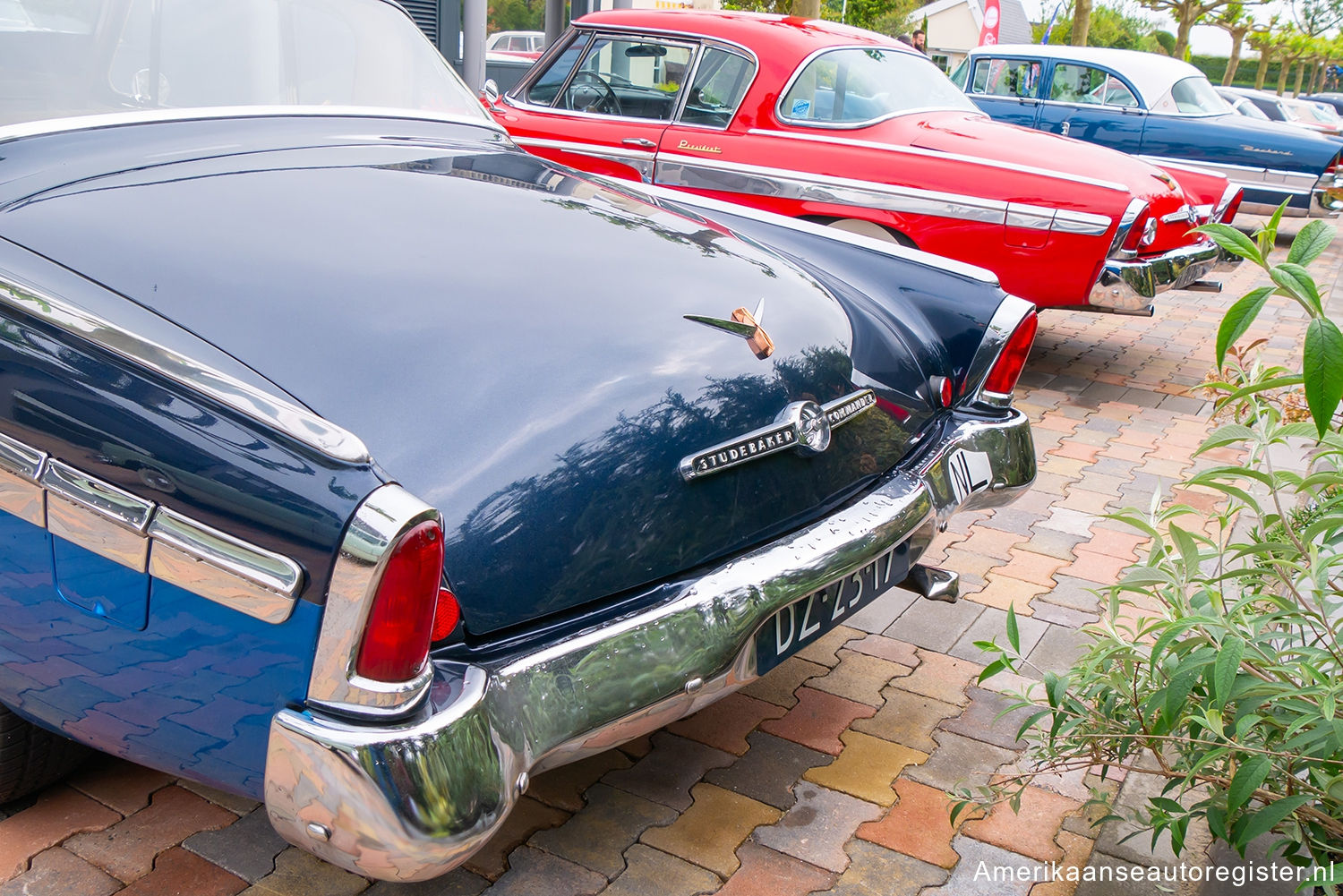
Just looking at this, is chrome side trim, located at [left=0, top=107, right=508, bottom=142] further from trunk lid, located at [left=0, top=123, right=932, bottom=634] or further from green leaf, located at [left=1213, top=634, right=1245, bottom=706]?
green leaf, located at [left=1213, top=634, right=1245, bottom=706]

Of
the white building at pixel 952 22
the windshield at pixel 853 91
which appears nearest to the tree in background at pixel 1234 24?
the white building at pixel 952 22

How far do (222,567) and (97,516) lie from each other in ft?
0.78

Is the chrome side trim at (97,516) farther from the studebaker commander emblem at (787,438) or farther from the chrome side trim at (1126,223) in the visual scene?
the chrome side trim at (1126,223)

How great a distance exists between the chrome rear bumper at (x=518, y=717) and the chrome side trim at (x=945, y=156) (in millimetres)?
3498

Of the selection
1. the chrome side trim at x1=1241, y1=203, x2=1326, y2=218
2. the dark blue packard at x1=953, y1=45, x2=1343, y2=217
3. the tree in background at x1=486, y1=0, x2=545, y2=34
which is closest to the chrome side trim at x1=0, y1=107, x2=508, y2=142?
the dark blue packard at x1=953, y1=45, x2=1343, y2=217

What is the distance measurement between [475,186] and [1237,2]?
125 feet

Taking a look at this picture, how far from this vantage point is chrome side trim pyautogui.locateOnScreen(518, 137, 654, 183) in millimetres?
5711

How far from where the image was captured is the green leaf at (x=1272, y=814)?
1.72 meters

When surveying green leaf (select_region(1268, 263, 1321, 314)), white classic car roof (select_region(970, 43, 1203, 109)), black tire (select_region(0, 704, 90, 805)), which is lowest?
black tire (select_region(0, 704, 90, 805))

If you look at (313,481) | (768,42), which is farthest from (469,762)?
(768,42)

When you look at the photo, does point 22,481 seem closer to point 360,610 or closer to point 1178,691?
point 360,610

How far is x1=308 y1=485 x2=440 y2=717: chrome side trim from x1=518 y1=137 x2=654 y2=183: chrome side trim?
14.7 feet

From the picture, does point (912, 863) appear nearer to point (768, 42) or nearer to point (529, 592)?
point (529, 592)

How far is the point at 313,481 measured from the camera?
147cm
